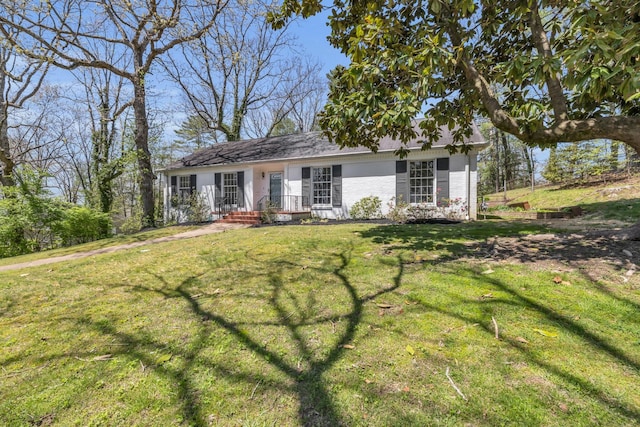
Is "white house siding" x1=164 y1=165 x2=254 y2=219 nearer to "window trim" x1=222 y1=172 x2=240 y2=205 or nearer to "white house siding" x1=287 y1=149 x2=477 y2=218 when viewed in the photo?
"window trim" x1=222 y1=172 x2=240 y2=205

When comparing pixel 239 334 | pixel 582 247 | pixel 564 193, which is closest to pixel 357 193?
pixel 582 247

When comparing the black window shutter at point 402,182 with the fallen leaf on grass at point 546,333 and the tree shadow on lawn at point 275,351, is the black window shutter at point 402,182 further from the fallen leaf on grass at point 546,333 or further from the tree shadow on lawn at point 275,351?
the fallen leaf on grass at point 546,333

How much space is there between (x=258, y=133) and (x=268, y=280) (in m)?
25.3

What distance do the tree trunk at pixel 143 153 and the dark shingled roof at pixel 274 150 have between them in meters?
2.52

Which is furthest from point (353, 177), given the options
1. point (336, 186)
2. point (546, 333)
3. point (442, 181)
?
point (546, 333)

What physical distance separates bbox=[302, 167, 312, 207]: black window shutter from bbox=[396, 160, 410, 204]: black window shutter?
3846 mm

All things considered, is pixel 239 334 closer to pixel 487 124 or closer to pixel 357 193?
pixel 357 193

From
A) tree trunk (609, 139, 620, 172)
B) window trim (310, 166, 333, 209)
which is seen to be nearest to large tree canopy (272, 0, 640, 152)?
window trim (310, 166, 333, 209)

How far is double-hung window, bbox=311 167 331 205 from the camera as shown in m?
12.5

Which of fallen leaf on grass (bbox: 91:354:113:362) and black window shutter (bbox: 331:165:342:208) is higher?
black window shutter (bbox: 331:165:342:208)

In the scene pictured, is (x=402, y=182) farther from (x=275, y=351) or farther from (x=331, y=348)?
(x=275, y=351)

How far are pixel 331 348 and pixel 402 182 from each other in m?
9.44

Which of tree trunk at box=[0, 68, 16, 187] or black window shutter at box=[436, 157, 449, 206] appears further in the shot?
tree trunk at box=[0, 68, 16, 187]

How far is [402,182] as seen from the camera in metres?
11.0
